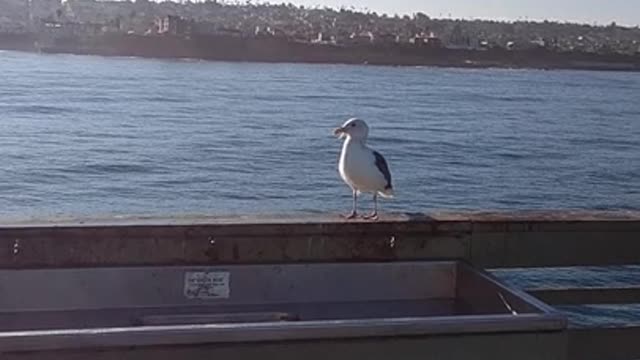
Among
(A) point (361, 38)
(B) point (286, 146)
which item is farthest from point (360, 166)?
(A) point (361, 38)

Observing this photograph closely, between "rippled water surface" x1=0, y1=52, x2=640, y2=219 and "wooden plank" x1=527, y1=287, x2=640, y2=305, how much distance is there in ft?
12.2

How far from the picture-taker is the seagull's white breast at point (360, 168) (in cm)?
524

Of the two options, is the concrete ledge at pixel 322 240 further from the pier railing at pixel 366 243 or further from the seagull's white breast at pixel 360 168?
the seagull's white breast at pixel 360 168

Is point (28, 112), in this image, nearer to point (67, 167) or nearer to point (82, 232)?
point (67, 167)

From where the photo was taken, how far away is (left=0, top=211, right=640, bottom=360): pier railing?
3631 mm

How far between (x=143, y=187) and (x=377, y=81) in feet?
128

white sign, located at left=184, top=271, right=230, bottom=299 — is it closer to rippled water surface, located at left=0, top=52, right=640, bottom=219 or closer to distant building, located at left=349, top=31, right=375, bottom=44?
rippled water surface, located at left=0, top=52, right=640, bottom=219

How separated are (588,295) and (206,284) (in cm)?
139

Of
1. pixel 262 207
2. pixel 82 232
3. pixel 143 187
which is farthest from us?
pixel 143 187

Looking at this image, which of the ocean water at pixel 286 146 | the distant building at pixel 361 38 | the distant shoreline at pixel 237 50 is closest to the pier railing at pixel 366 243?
the ocean water at pixel 286 146

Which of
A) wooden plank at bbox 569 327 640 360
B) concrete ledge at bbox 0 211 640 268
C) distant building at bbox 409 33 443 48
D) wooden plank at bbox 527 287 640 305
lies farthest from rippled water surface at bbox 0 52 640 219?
distant building at bbox 409 33 443 48

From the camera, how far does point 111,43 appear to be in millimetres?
69875

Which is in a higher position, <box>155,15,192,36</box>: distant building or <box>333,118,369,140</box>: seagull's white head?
<box>333,118,369,140</box>: seagull's white head

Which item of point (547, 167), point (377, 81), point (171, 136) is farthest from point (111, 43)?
point (547, 167)
